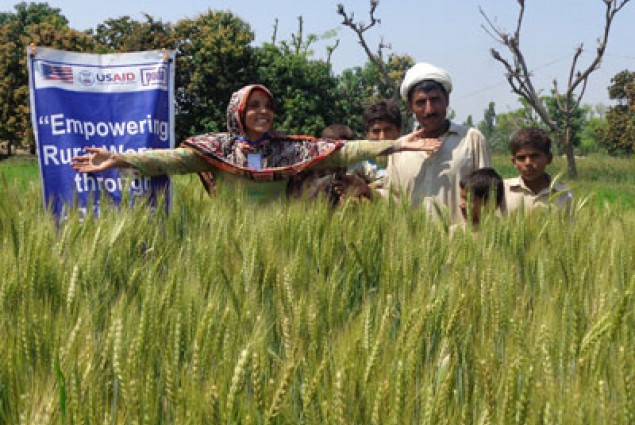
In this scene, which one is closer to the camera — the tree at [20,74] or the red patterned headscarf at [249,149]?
the red patterned headscarf at [249,149]

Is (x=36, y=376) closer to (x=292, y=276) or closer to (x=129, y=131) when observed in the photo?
(x=292, y=276)

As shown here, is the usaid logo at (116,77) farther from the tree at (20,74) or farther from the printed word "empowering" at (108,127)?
the tree at (20,74)

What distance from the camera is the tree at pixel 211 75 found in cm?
1620

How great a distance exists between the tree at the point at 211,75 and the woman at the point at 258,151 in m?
13.0

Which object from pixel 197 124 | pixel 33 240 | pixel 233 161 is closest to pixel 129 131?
pixel 233 161

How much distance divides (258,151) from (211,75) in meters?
14.2

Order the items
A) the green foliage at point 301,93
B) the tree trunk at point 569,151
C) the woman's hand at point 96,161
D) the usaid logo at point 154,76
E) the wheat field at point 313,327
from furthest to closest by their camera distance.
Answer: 1. the tree trunk at point 569,151
2. the green foliage at point 301,93
3. the usaid logo at point 154,76
4. the woman's hand at point 96,161
5. the wheat field at point 313,327

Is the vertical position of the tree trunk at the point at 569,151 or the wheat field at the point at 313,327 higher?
the wheat field at the point at 313,327

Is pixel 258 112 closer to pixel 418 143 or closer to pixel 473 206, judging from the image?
pixel 418 143

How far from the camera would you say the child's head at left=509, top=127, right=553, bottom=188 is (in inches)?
125

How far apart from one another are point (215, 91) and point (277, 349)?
15.6 metres

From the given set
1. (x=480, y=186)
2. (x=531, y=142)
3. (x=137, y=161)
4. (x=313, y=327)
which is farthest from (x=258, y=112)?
(x=313, y=327)

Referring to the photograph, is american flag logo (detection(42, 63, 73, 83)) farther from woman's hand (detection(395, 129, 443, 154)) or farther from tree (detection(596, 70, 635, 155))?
tree (detection(596, 70, 635, 155))

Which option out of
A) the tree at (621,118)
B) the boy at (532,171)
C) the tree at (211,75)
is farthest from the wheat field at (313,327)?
→ the tree at (621,118)
